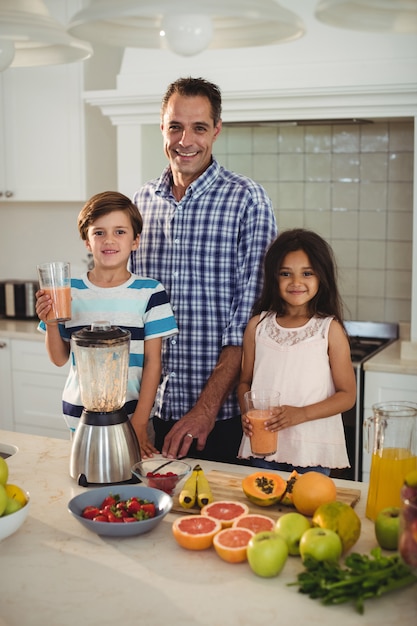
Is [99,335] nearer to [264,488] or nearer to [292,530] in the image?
[264,488]

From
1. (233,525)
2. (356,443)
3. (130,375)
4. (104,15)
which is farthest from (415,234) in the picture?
(104,15)

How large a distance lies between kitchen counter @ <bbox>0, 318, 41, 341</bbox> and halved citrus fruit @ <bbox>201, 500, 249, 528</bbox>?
227 centimetres

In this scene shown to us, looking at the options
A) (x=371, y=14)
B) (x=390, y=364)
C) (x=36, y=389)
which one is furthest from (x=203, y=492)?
(x=36, y=389)

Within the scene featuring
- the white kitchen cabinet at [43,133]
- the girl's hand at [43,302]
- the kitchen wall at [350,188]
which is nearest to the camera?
the girl's hand at [43,302]

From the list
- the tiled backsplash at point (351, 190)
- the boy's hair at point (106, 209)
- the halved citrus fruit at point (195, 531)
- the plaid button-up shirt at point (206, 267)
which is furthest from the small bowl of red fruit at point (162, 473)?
the tiled backsplash at point (351, 190)

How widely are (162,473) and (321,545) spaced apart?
482 millimetres

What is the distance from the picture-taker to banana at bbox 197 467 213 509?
1568 millimetres

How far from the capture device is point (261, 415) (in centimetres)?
180

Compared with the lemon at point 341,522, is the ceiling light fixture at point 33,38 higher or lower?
higher

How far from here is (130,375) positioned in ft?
6.81

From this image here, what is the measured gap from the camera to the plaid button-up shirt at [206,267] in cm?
229

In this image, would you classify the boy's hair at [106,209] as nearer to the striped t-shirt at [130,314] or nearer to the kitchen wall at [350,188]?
the striped t-shirt at [130,314]

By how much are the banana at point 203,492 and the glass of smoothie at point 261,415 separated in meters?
0.24

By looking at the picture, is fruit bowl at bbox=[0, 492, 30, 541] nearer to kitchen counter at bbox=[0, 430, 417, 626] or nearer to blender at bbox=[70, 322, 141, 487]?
kitchen counter at bbox=[0, 430, 417, 626]
